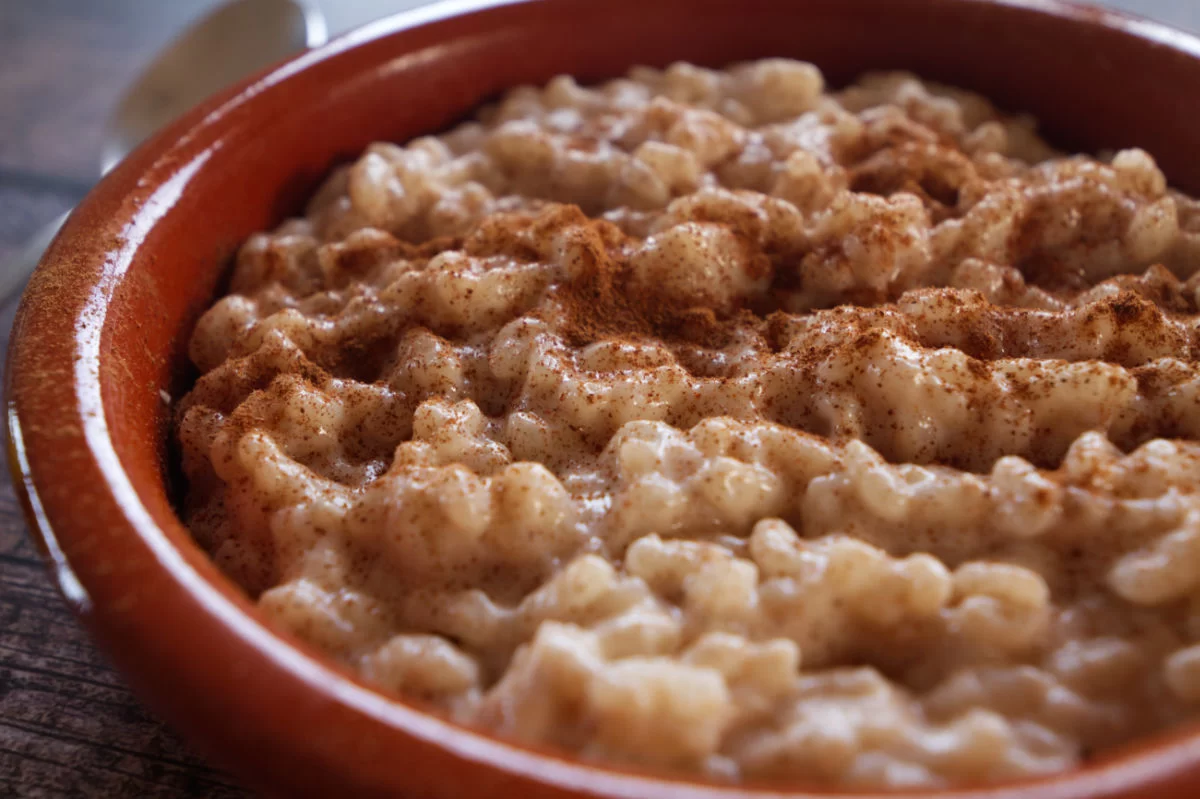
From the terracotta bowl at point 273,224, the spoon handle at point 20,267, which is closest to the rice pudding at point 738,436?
the terracotta bowl at point 273,224

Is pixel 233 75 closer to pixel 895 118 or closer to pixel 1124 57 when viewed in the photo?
pixel 895 118

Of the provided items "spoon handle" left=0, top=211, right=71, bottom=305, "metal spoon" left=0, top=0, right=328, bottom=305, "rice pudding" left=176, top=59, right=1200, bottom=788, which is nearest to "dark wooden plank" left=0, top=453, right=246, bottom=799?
"rice pudding" left=176, top=59, right=1200, bottom=788

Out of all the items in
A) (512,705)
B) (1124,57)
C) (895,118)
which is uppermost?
(1124,57)

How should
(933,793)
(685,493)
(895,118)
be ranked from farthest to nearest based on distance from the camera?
(895,118) → (685,493) → (933,793)

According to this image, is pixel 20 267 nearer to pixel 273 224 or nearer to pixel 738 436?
pixel 273 224

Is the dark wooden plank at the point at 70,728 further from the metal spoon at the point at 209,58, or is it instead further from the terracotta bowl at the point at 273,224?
the metal spoon at the point at 209,58

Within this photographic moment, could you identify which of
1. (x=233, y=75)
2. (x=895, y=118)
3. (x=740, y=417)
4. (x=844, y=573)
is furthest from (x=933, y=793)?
(x=233, y=75)
